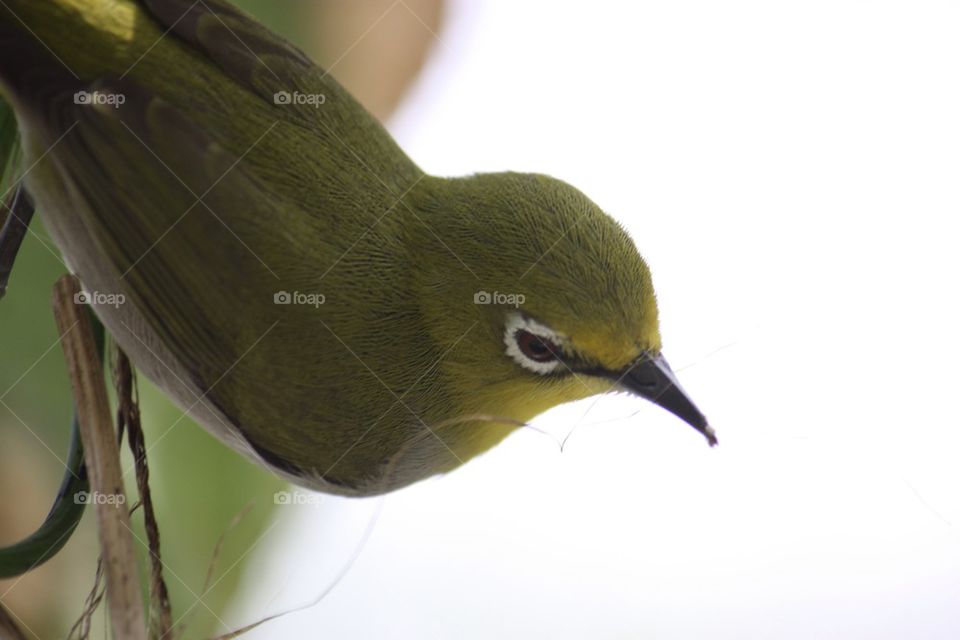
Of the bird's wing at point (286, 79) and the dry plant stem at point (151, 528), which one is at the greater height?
the bird's wing at point (286, 79)

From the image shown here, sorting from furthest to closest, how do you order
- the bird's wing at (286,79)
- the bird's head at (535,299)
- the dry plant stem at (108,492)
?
the bird's wing at (286,79) < the bird's head at (535,299) < the dry plant stem at (108,492)

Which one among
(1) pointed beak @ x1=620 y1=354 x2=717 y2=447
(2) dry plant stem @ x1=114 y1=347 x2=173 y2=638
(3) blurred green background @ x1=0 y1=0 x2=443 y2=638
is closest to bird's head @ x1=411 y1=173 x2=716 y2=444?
(1) pointed beak @ x1=620 y1=354 x2=717 y2=447

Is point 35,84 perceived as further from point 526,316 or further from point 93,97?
point 526,316

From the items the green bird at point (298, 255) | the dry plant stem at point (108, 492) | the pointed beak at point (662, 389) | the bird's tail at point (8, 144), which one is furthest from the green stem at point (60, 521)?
the pointed beak at point (662, 389)

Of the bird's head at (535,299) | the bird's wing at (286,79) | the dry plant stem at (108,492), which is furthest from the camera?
the bird's wing at (286,79)

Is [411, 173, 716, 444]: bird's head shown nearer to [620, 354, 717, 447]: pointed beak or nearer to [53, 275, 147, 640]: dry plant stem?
[620, 354, 717, 447]: pointed beak

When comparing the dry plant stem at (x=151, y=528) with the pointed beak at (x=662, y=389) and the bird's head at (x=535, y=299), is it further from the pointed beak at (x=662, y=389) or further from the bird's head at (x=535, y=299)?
the pointed beak at (x=662, y=389)

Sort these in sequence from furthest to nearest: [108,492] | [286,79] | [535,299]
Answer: [286,79] < [535,299] < [108,492]

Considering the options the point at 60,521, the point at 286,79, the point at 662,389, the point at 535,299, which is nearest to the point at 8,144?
the point at 286,79

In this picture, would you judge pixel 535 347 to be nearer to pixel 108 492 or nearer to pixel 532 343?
pixel 532 343
